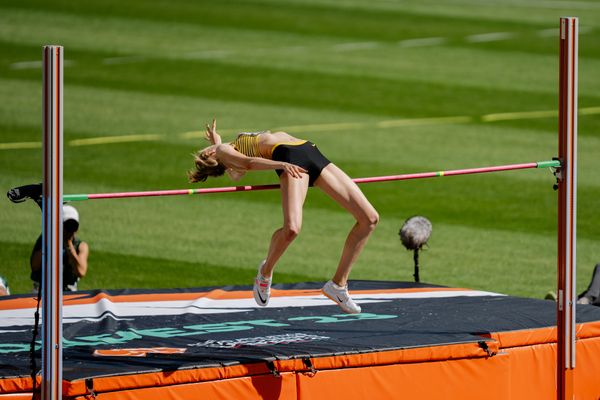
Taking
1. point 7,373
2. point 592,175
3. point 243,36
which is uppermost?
point 243,36

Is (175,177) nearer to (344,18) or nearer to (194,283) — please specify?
(194,283)

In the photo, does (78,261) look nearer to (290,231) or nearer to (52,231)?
(290,231)

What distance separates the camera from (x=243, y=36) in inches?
909

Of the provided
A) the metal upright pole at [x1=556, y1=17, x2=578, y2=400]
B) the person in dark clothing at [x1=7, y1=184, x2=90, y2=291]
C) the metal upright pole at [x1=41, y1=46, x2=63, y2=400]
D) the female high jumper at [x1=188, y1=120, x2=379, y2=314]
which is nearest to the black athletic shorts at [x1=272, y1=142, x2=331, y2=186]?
the female high jumper at [x1=188, y1=120, x2=379, y2=314]

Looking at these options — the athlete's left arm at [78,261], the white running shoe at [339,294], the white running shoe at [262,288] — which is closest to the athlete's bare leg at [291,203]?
the white running shoe at [262,288]

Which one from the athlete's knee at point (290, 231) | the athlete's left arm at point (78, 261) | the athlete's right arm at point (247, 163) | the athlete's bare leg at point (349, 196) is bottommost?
the athlete's left arm at point (78, 261)

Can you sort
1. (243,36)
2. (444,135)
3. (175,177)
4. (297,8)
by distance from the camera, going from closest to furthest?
(175,177), (444,135), (243,36), (297,8)

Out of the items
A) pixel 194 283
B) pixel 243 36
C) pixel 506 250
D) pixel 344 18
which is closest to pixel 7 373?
pixel 194 283

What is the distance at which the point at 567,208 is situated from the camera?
8.90 m

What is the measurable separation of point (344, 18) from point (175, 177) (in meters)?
9.22

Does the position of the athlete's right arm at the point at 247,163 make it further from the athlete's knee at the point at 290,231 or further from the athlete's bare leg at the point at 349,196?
the athlete's knee at the point at 290,231

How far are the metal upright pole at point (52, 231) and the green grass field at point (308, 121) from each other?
5601mm

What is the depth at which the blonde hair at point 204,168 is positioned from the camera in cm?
909

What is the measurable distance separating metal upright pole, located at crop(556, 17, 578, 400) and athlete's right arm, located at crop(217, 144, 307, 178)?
1802mm
